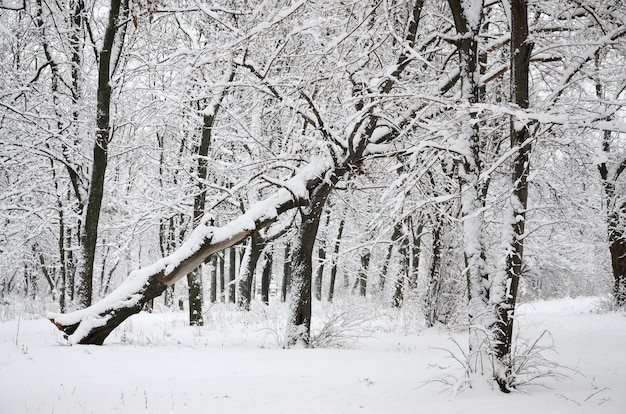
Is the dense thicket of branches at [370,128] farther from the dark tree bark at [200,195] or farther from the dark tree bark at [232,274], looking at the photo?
the dark tree bark at [232,274]

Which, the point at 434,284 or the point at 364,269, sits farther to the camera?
the point at 364,269

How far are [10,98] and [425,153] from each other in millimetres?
9914

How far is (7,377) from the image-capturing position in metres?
4.32

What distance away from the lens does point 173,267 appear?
668 cm

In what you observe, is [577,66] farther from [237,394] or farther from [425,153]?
[237,394]

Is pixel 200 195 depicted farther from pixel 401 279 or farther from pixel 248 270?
pixel 401 279

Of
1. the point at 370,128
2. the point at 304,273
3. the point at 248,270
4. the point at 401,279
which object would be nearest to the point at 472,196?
the point at 370,128

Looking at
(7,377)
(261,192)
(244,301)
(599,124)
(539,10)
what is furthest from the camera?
(261,192)

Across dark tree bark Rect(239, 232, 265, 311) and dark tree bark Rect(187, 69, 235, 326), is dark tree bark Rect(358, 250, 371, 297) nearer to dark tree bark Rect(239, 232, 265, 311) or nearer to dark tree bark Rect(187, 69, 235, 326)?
dark tree bark Rect(239, 232, 265, 311)

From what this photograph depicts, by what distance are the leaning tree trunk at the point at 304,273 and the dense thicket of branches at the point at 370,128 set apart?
0.03 m

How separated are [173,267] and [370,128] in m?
3.99

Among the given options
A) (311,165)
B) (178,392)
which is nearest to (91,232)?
(311,165)

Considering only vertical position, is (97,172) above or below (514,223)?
above

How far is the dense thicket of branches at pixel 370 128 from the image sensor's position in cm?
412
